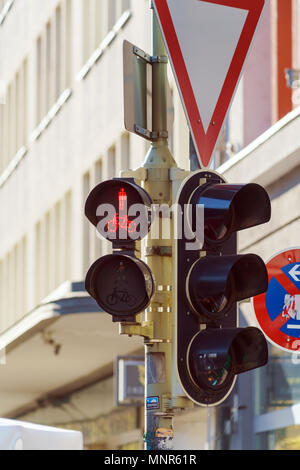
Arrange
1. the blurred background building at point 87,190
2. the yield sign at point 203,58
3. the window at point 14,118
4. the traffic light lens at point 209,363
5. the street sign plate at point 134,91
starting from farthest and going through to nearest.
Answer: the window at point 14,118 → the blurred background building at point 87,190 → the street sign plate at point 134,91 → the yield sign at point 203,58 → the traffic light lens at point 209,363

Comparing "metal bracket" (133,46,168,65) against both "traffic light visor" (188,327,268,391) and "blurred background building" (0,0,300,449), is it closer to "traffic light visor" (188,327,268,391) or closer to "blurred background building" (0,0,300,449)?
"traffic light visor" (188,327,268,391)

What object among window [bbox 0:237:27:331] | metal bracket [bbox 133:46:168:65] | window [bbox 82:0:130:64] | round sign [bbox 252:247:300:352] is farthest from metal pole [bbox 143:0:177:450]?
window [bbox 0:237:27:331]

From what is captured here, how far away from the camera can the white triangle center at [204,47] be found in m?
6.45

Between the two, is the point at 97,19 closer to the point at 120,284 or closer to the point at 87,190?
the point at 87,190

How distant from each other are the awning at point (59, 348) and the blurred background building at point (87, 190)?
0.12 feet

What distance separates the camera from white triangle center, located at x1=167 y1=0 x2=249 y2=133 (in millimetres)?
6449

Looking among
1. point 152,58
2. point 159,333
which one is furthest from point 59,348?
point 159,333

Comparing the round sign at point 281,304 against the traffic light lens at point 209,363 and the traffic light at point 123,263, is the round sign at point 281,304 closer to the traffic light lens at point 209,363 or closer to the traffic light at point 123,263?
the traffic light lens at point 209,363

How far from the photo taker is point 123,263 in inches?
241

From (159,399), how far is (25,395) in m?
23.5

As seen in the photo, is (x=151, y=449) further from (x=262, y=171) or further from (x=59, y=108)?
(x=59, y=108)

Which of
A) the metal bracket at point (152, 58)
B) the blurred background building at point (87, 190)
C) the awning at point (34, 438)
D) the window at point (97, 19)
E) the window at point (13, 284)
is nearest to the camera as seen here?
the metal bracket at point (152, 58)

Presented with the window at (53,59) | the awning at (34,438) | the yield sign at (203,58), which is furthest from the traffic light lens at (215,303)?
the window at (53,59)
